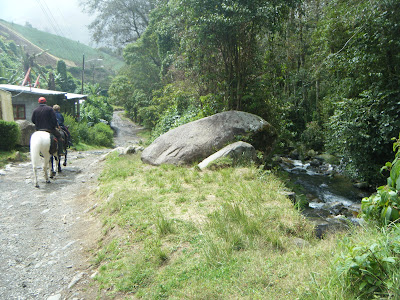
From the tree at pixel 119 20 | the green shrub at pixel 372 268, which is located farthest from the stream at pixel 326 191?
the tree at pixel 119 20

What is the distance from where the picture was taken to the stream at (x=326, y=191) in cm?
825

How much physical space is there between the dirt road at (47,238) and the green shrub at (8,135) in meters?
5.39

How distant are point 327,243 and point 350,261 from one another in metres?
1.40

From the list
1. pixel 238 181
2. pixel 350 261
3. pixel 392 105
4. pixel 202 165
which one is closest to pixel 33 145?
pixel 202 165

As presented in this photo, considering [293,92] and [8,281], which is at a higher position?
[293,92]

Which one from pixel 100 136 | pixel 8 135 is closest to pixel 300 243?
pixel 8 135

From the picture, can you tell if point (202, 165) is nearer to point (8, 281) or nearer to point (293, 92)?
point (8, 281)

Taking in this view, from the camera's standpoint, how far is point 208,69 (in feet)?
45.0

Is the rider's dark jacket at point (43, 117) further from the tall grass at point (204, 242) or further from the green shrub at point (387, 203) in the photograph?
the green shrub at point (387, 203)

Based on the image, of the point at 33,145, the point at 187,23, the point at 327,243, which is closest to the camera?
the point at 327,243

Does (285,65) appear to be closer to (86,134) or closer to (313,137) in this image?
(313,137)

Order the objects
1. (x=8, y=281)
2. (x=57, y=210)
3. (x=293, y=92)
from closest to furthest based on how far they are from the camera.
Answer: (x=8, y=281), (x=57, y=210), (x=293, y=92)

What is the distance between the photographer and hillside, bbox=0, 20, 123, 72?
8756 cm

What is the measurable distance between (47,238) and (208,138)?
20.0 ft
